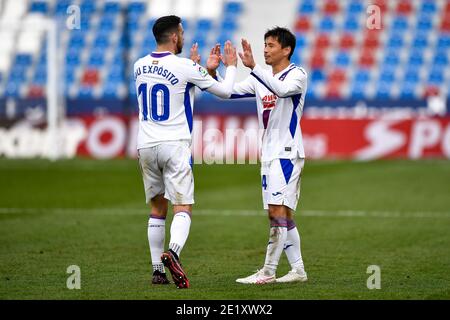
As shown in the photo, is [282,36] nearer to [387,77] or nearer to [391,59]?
[387,77]

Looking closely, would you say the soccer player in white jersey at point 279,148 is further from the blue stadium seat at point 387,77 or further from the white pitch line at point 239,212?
the blue stadium seat at point 387,77

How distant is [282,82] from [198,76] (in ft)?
2.34

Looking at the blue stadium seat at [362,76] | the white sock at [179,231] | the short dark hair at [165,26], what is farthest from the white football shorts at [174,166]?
the blue stadium seat at [362,76]

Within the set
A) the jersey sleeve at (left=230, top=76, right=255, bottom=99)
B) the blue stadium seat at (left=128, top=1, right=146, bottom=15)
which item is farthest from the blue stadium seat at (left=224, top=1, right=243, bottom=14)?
the jersey sleeve at (left=230, top=76, right=255, bottom=99)

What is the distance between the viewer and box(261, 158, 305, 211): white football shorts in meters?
8.30

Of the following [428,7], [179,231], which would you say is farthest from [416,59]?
[179,231]

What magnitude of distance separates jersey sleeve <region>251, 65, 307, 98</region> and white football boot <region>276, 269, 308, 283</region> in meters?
1.57

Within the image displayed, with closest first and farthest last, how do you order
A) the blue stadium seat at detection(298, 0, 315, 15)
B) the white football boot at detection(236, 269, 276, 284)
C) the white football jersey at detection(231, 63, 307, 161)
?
the white football boot at detection(236, 269, 276, 284) → the white football jersey at detection(231, 63, 307, 161) → the blue stadium seat at detection(298, 0, 315, 15)

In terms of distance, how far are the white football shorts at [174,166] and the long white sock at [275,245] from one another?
776 mm

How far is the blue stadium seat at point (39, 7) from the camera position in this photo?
113ft

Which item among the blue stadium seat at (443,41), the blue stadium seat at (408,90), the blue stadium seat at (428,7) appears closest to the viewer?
the blue stadium seat at (408,90)

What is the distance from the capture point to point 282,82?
8.09m

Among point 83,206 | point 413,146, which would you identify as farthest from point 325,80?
point 83,206

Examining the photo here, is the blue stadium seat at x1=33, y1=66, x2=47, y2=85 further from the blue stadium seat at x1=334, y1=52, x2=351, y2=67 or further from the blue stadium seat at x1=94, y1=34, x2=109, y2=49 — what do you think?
the blue stadium seat at x1=334, y1=52, x2=351, y2=67
